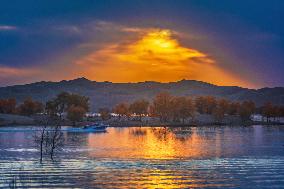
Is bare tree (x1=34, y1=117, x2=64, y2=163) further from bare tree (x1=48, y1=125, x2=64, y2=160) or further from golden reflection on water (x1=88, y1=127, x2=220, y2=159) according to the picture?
golden reflection on water (x1=88, y1=127, x2=220, y2=159)

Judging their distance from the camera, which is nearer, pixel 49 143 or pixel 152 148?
pixel 49 143

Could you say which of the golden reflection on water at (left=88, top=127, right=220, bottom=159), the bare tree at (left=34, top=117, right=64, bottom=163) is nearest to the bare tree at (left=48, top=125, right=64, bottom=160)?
the bare tree at (left=34, top=117, right=64, bottom=163)

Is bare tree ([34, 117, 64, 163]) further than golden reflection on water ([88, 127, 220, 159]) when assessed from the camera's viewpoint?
No

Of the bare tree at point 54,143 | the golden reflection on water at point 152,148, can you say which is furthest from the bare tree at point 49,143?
the golden reflection on water at point 152,148

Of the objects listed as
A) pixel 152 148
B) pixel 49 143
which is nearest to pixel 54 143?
pixel 49 143

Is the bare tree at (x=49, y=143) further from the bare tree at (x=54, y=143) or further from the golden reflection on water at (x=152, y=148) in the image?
the golden reflection on water at (x=152, y=148)

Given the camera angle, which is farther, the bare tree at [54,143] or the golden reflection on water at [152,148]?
the golden reflection on water at [152,148]

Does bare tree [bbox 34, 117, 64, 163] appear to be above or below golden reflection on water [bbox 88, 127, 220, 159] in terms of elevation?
above

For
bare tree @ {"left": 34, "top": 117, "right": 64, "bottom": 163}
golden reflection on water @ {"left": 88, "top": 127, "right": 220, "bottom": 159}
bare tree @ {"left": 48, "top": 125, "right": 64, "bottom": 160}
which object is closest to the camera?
bare tree @ {"left": 34, "top": 117, "right": 64, "bottom": 163}

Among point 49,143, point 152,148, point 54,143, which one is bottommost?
point 152,148

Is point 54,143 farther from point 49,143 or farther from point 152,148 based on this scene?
point 152,148

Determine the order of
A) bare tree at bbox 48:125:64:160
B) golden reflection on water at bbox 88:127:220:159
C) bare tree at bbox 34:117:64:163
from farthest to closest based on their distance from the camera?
golden reflection on water at bbox 88:127:220:159 → bare tree at bbox 48:125:64:160 → bare tree at bbox 34:117:64:163

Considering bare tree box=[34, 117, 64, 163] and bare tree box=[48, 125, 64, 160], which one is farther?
bare tree box=[48, 125, 64, 160]

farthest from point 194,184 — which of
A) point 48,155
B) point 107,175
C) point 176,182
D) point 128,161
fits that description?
point 48,155
